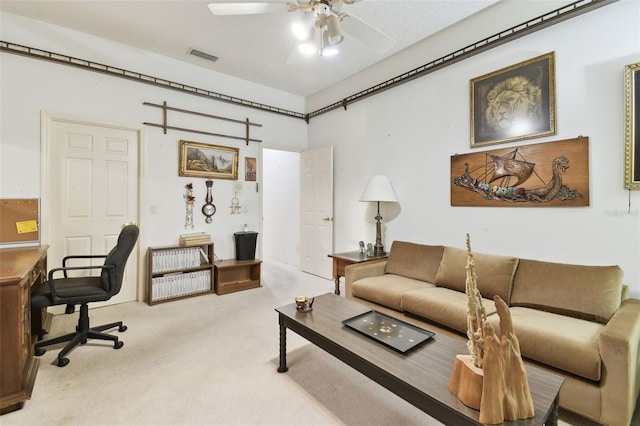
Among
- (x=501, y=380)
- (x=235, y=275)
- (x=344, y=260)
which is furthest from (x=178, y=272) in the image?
(x=501, y=380)

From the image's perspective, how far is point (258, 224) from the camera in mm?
4605

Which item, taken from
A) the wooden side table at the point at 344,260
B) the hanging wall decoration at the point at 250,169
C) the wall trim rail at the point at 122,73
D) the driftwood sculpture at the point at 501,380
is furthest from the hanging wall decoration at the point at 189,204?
the driftwood sculpture at the point at 501,380

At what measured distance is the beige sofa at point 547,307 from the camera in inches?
57.1

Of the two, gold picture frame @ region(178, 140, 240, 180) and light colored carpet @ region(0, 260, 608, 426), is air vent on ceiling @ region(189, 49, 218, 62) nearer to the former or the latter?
gold picture frame @ region(178, 140, 240, 180)

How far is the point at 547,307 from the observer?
6.80ft

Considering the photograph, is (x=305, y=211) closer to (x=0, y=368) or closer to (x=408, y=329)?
(x=408, y=329)

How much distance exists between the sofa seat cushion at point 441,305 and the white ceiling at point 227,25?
2.65 metres

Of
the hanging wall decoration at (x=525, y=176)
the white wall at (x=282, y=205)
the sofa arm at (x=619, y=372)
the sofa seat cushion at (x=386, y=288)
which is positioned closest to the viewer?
the sofa arm at (x=619, y=372)

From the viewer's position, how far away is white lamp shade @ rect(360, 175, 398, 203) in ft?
11.4

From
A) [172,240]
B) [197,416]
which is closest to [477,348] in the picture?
[197,416]

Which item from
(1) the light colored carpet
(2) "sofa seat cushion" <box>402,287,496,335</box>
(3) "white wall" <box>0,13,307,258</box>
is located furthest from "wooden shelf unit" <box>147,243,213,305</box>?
(2) "sofa seat cushion" <box>402,287,496,335</box>

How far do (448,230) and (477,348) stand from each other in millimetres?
2156

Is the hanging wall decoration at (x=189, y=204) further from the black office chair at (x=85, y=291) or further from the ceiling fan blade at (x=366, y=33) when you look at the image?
the ceiling fan blade at (x=366, y=33)

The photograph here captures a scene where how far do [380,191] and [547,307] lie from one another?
194 cm
